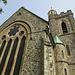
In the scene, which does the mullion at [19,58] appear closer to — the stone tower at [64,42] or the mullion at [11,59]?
the mullion at [11,59]

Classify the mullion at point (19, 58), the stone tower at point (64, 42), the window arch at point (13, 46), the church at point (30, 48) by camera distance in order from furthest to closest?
1. the stone tower at point (64, 42)
2. the window arch at point (13, 46)
3. the mullion at point (19, 58)
4. the church at point (30, 48)

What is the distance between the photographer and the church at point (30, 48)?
21.6 ft

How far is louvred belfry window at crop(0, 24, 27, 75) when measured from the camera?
24.2 ft

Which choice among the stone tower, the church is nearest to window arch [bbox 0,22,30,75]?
the church

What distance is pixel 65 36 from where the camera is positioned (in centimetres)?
1617

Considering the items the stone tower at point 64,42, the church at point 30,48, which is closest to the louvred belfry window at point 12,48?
the church at point 30,48

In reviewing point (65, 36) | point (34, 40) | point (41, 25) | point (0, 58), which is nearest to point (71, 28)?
point (65, 36)

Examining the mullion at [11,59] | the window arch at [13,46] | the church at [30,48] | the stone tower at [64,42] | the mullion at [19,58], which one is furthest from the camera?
the stone tower at [64,42]

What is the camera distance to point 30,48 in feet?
25.6

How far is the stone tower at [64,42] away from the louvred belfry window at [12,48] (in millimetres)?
5190

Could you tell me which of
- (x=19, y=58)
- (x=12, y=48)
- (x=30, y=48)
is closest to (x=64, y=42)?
(x=30, y=48)

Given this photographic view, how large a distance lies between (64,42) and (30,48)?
9023 mm

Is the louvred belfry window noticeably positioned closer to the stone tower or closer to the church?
the church

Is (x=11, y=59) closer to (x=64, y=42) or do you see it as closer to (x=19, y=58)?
(x=19, y=58)
